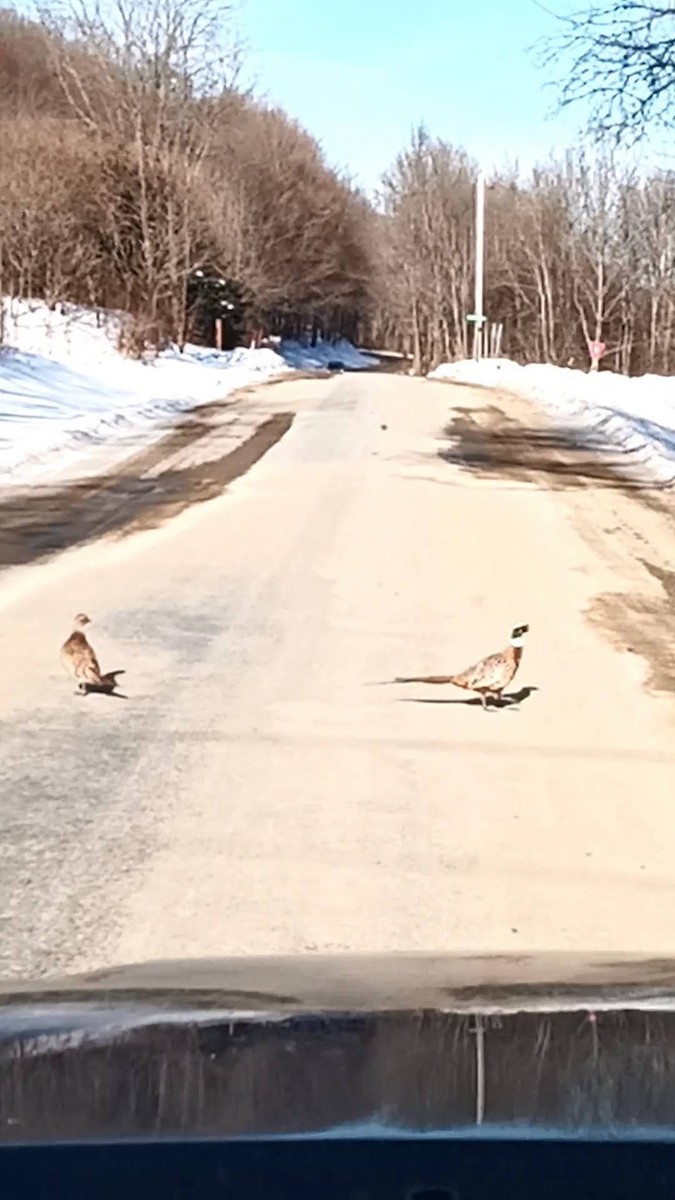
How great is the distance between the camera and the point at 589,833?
6.07 m

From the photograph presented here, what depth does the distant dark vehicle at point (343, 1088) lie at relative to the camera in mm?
2082

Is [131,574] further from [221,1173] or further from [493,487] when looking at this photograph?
[221,1173]

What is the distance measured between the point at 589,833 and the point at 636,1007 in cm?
304

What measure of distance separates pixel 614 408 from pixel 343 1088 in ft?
94.7

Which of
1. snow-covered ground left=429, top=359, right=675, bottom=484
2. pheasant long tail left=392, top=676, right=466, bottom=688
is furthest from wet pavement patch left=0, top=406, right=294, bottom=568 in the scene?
snow-covered ground left=429, top=359, right=675, bottom=484

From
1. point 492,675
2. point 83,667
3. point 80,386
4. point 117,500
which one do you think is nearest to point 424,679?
point 492,675

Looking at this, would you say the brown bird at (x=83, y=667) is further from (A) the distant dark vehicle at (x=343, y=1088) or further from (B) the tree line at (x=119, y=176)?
(B) the tree line at (x=119, y=176)

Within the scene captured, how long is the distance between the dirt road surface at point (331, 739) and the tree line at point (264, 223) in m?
17.7

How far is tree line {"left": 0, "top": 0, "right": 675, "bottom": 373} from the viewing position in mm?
50344

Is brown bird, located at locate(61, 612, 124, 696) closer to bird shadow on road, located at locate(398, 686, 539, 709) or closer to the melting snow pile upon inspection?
bird shadow on road, located at locate(398, 686, 539, 709)

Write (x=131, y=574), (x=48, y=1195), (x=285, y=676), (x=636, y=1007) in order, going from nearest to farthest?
(x=48, y=1195) → (x=636, y=1007) → (x=285, y=676) → (x=131, y=574)

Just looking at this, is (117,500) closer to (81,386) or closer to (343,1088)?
(343,1088)

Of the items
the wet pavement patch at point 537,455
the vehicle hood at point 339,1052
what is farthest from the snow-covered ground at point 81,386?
the vehicle hood at point 339,1052

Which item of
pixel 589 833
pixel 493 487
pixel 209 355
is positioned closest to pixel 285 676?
pixel 589 833
